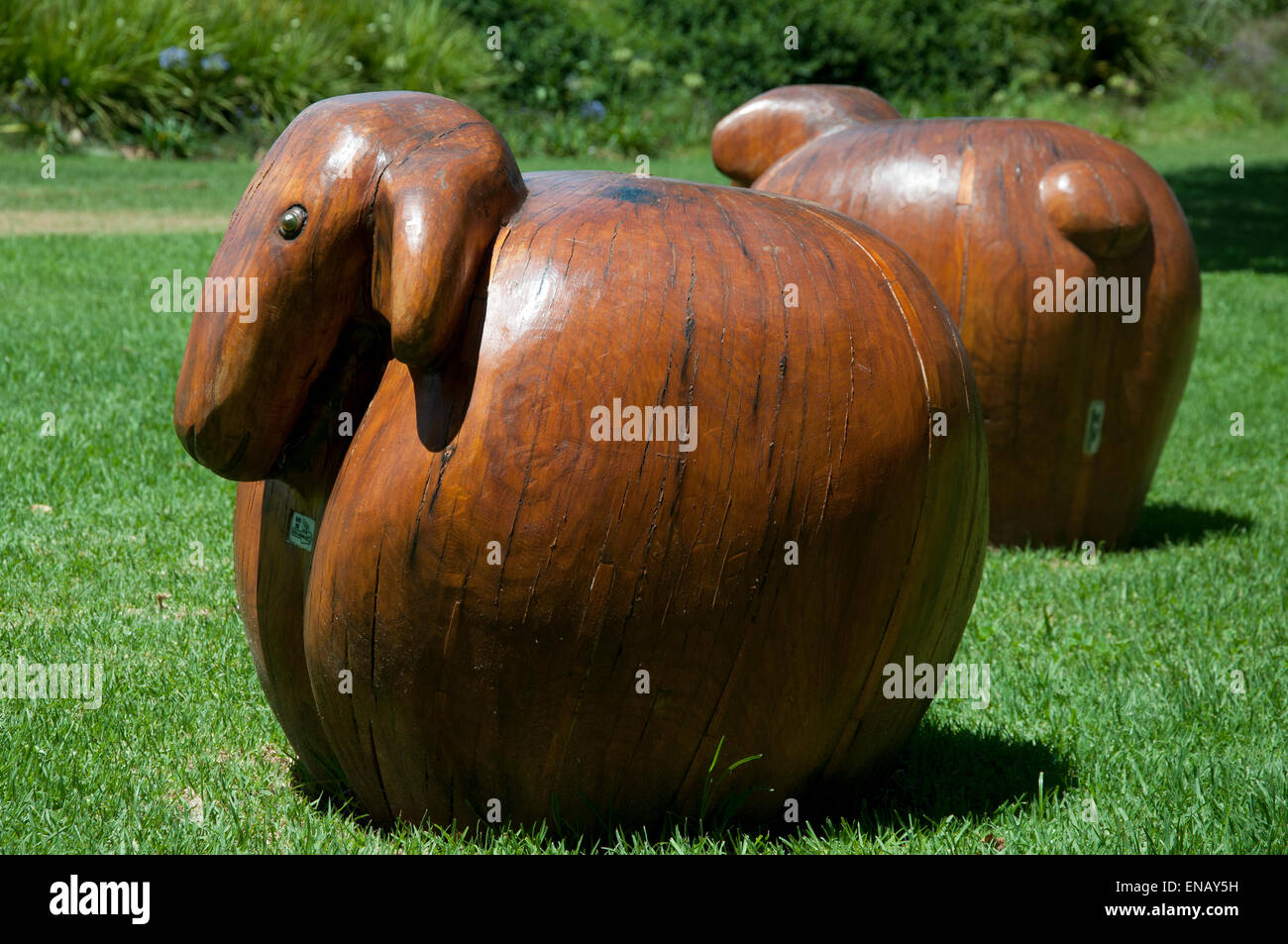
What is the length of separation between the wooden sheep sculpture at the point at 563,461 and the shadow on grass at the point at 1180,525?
3499 millimetres

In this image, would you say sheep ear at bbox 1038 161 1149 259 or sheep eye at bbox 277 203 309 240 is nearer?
sheep eye at bbox 277 203 309 240

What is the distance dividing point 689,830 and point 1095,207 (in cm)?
331

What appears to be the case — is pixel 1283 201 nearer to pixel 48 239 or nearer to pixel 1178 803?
pixel 48 239

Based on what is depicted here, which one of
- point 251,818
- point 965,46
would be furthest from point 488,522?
point 965,46

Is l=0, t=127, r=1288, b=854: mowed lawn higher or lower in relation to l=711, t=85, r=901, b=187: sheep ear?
lower

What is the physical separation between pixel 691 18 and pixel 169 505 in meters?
18.3

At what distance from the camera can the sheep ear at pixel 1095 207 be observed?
5184mm

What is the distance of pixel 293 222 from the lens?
268 centimetres

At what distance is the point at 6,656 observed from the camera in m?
4.02

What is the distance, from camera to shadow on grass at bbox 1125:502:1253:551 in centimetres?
604

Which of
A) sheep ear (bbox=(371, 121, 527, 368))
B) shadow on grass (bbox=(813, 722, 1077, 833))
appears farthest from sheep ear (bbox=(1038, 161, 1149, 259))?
sheep ear (bbox=(371, 121, 527, 368))

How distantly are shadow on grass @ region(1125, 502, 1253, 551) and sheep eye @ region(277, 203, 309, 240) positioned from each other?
4.28m

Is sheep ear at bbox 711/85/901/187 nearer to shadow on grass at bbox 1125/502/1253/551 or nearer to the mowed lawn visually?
the mowed lawn

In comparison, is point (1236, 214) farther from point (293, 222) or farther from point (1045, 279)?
point (293, 222)
